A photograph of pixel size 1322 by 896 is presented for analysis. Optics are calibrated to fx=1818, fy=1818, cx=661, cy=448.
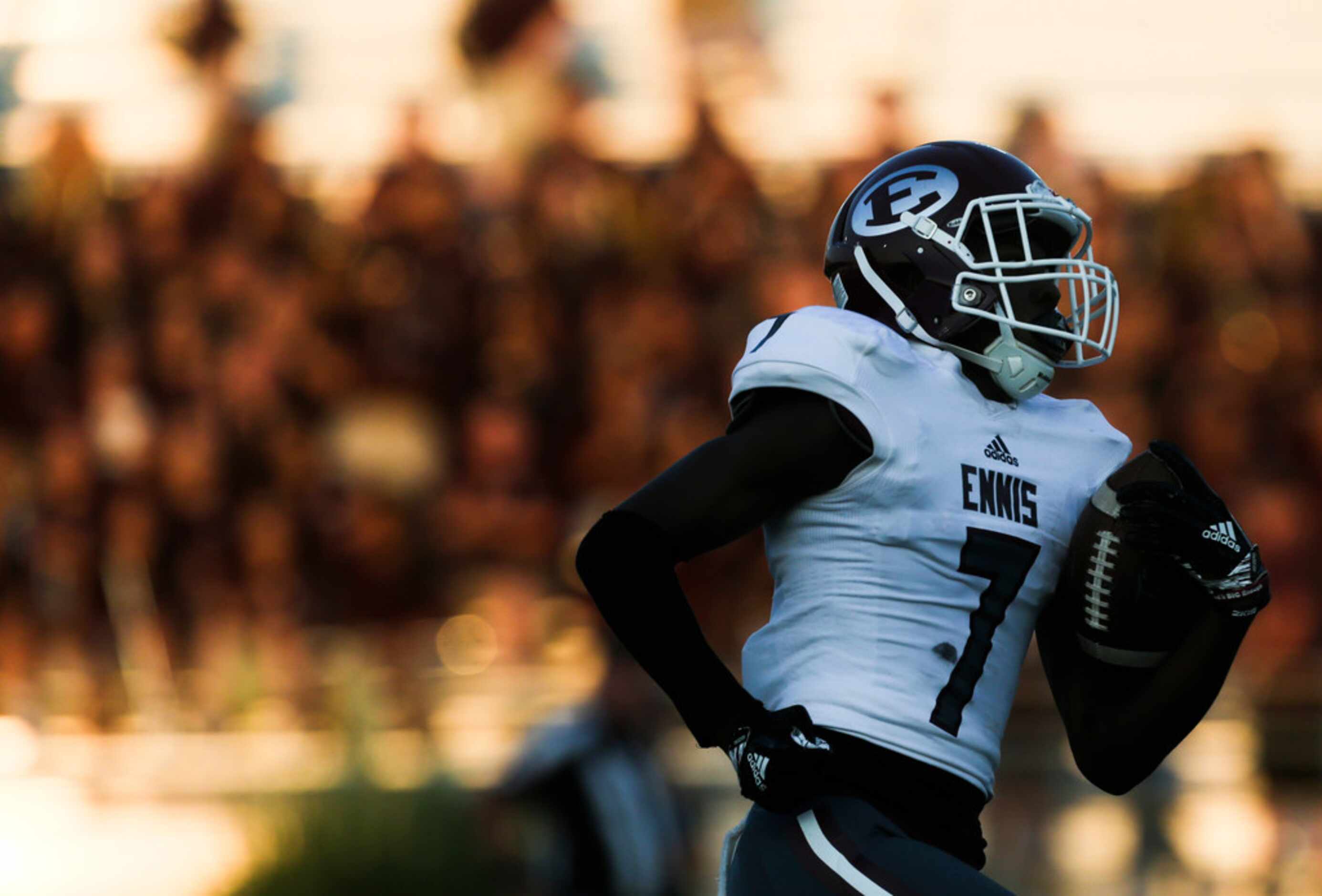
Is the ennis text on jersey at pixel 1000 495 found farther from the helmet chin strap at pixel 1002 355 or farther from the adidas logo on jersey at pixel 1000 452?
the helmet chin strap at pixel 1002 355

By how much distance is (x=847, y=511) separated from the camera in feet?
7.41

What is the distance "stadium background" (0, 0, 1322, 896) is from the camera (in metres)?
5.98

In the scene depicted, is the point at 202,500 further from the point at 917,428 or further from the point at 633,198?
the point at 917,428

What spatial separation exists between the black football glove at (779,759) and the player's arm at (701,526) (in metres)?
0.02

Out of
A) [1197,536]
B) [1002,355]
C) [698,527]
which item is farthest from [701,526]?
[1197,536]

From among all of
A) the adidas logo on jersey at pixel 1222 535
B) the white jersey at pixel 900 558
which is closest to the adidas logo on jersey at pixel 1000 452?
the white jersey at pixel 900 558

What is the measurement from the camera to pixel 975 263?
240 centimetres

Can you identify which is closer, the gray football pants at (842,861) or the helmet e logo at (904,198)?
the gray football pants at (842,861)

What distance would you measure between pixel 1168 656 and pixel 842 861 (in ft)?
1.98

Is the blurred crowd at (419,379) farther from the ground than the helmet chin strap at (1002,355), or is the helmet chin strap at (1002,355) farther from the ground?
the helmet chin strap at (1002,355)

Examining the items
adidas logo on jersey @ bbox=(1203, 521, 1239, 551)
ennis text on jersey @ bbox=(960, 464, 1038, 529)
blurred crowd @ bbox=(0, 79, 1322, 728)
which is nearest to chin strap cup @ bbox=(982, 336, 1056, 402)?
ennis text on jersey @ bbox=(960, 464, 1038, 529)

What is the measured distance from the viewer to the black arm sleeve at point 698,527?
216 cm

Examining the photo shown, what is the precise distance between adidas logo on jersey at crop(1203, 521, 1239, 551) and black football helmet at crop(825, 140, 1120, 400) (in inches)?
10.3

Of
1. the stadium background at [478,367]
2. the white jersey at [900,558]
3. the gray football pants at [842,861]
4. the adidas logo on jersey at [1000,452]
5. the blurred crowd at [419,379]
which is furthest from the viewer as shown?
the blurred crowd at [419,379]
